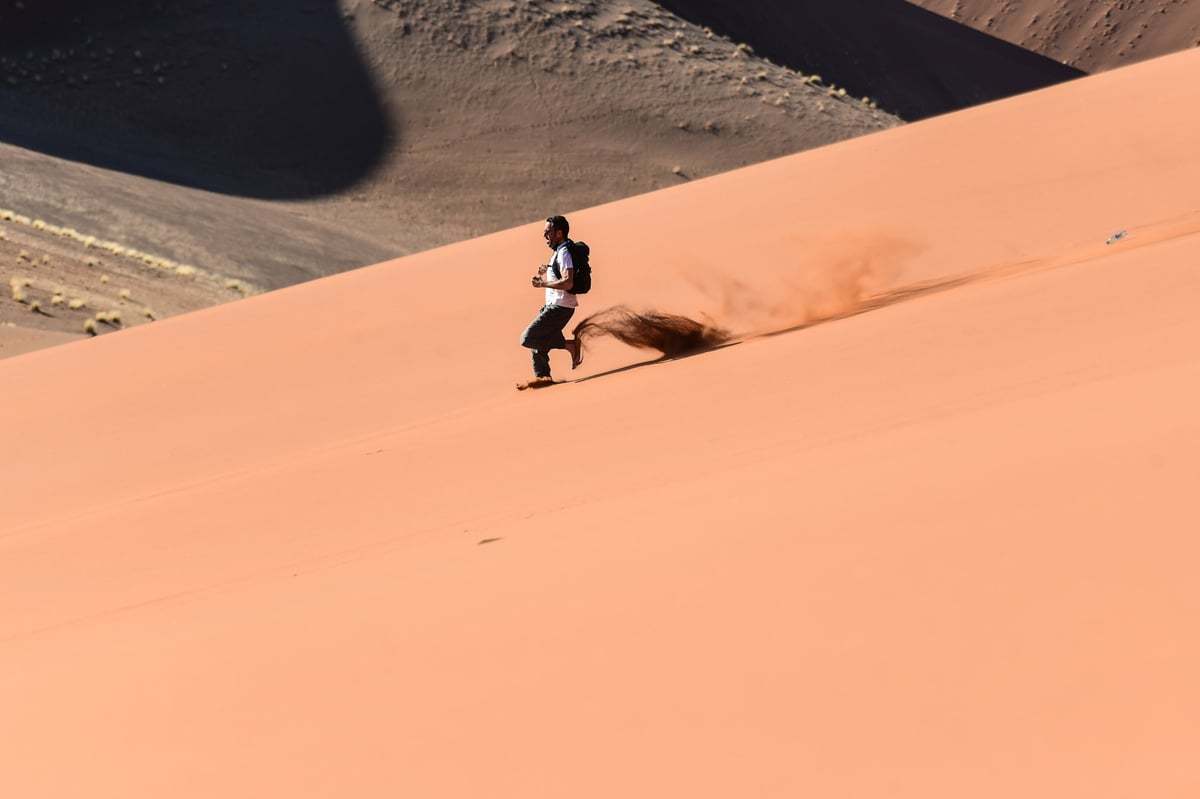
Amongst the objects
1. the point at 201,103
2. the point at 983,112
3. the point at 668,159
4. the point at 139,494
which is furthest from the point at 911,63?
the point at 139,494

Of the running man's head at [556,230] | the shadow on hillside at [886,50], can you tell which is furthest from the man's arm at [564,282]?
the shadow on hillside at [886,50]

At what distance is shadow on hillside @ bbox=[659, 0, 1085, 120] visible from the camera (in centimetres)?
5984

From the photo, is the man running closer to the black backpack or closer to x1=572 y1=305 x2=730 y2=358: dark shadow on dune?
the black backpack

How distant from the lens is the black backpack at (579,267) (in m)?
9.41

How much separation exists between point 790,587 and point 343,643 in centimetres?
132

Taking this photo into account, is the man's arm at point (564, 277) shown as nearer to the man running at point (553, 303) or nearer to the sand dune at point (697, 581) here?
the man running at point (553, 303)

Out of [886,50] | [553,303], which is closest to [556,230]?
[553,303]

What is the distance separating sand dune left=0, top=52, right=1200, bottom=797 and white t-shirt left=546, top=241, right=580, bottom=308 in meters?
0.55

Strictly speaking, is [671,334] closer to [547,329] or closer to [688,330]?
[688,330]

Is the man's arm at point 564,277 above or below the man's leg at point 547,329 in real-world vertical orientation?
above

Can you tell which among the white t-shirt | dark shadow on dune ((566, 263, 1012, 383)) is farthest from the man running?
dark shadow on dune ((566, 263, 1012, 383))

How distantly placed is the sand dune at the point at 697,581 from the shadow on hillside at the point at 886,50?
50188mm

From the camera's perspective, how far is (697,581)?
4.19 meters

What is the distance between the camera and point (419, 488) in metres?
7.25
